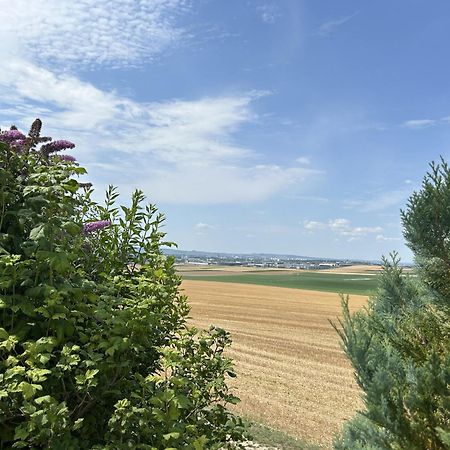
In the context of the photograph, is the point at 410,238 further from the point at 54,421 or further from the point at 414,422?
the point at 54,421

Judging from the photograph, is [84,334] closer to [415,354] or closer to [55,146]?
[55,146]

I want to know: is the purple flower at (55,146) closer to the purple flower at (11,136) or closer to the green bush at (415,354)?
the purple flower at (11,136)

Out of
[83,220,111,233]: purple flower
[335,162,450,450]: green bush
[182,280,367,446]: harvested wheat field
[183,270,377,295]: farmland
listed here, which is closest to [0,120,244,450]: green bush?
[83,220,111,233]: purple flower

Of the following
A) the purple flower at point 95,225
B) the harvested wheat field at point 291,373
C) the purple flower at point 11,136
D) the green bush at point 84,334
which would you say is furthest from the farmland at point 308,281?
the purple flower at point 11,136

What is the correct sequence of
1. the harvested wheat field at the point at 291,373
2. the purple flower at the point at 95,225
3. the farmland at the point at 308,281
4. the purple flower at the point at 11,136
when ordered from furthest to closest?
the farmland at the point at 308,281 < the harvested wheat field at the point at 291,373 < the purple flower at the point at 95,225 < the purple flower at the point at 11,136

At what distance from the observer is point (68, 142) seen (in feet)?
11.0

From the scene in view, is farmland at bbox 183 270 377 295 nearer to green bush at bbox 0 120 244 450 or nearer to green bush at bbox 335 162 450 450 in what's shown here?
green bush at bbox 335 162 450 450

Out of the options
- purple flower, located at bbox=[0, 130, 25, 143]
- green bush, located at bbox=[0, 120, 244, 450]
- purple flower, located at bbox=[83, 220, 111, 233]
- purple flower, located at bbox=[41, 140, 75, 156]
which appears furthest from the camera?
purple flower, located at bbox=[41, 140, 75, 156]

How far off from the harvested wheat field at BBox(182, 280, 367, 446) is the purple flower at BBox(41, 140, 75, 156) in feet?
7.70

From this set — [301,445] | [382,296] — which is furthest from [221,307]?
[382,296]

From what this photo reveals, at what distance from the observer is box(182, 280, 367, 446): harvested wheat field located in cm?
1138

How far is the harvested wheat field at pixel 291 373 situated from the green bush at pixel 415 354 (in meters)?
2.37

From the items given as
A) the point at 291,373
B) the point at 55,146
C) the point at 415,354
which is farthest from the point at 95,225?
the point at 291,373

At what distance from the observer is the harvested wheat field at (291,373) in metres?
11.4
